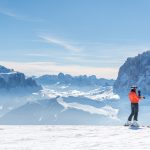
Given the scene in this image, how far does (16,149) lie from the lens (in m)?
18.8

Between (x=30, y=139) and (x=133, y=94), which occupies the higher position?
(x=133, y=94)

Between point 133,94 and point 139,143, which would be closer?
point 139,143

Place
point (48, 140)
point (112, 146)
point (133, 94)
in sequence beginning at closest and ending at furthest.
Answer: point (112, 146) < point (48, 140) < point (133, 94)

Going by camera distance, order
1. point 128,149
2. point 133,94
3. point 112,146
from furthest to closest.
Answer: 1. point 133,94
2. point 112,146
3. point 128,149

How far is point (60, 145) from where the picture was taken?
66.5 ft

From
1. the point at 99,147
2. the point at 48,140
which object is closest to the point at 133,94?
the point at 48,140

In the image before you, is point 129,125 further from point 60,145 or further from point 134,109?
point 60,145

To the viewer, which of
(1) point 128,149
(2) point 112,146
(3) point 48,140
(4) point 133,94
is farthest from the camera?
(4) point 133,94

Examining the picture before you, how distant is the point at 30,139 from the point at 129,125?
13.6 meters

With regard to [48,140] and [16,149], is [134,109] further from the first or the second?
[16,149]

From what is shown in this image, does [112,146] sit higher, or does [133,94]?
[133,94]

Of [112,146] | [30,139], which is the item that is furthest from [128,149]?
[30,139]

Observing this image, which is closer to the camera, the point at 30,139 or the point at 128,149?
the point at 128,149

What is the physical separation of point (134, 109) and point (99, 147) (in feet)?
50.1
